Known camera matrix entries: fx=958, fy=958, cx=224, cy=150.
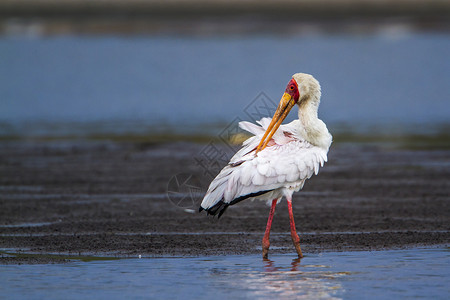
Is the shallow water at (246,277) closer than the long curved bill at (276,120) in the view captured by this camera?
Yes

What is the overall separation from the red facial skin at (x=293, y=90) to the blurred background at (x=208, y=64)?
13.1m

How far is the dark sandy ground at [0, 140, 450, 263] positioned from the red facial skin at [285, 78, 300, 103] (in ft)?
5.66

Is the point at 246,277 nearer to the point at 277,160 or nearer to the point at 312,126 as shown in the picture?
the point at 277,160

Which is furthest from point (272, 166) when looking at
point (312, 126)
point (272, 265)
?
point (272, 265)

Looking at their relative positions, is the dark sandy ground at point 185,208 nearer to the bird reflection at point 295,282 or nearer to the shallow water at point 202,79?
the bird reflection at point 295,282

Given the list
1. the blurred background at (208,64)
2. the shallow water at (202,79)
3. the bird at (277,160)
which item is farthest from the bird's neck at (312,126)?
the blurred background at (208,64)

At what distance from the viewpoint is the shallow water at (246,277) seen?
28.0 ft

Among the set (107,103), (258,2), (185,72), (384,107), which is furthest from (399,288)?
(258,2)

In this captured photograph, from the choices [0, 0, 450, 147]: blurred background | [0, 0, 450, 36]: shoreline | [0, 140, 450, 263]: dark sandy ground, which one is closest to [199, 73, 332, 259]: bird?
[0, 140, 450, 263]: dark sandy ground

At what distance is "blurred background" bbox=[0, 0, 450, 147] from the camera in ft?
101

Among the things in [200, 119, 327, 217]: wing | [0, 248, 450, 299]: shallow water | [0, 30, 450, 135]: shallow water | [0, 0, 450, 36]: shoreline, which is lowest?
[0, 248, 450, 299]: shallow water

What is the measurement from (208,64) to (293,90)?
5118 centimetres

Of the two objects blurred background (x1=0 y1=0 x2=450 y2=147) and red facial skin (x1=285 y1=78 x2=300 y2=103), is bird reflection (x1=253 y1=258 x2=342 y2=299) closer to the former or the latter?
red facial skin (x1=285 y1=78 x2=300 y2=103)

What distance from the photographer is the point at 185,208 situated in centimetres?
1388
